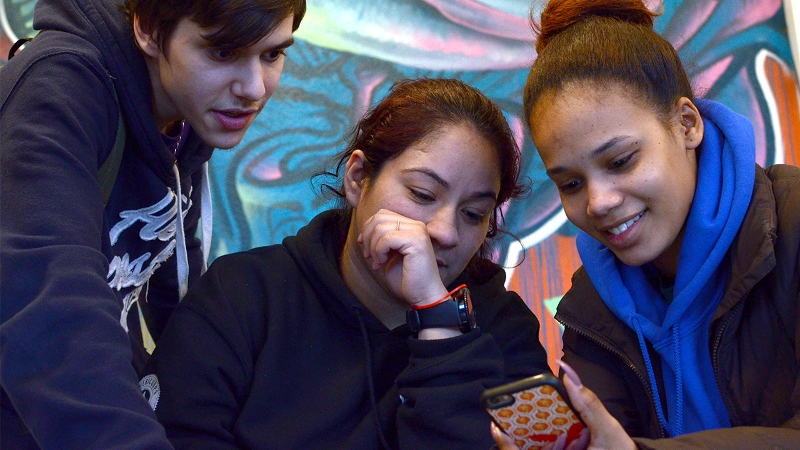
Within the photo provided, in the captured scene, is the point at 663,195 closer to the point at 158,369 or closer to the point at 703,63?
the point at 158,369

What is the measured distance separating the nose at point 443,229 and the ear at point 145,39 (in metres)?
0.54

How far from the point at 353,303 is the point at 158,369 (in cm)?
34

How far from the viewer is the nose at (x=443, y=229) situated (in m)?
1.23

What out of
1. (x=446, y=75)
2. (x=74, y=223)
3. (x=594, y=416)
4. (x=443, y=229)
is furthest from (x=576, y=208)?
(x=446, y=75)

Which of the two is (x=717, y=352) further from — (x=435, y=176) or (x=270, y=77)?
(x=270, y=77)

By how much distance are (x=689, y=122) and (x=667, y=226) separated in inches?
7.2

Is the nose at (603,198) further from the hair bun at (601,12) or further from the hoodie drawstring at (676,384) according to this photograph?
the hair bun at (601,12)

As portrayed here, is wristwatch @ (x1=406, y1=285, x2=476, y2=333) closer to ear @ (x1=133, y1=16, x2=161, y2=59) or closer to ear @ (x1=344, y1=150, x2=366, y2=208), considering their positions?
ear @ (x1=344, y1=150, x2=366, y2=208)

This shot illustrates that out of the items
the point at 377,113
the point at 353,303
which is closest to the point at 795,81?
the point at 377,113

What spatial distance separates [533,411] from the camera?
810 millimetres

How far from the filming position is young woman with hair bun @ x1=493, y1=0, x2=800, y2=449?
1090mm

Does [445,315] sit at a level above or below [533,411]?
below

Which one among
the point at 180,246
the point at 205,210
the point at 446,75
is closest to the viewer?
the point at 180,246

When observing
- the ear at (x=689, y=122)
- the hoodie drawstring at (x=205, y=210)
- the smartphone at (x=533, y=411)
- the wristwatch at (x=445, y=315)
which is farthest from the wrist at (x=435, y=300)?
the hoodie drawstring at (x=205, y=210)
